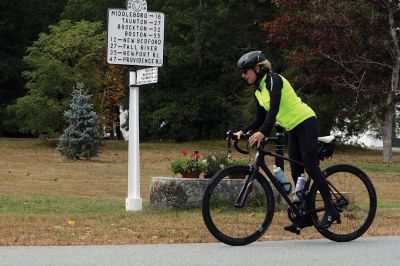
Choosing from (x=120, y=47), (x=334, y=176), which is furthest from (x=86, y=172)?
(x=334, y=176)

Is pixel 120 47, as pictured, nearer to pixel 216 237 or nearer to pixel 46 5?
pixel 216 237

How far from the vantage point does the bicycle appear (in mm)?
7391

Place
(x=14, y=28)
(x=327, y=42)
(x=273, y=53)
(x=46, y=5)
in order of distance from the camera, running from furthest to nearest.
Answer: (x=46, y=5) < (x=14, y=28) < (x=273, y=53) < (x=327, y=42)

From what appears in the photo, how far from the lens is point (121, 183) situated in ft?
66.3

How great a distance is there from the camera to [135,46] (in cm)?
1162

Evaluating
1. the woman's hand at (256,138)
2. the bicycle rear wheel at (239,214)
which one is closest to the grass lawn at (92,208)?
the bicycle rear wheel at (239,214)

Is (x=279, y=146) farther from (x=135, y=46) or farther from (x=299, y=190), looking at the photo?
(x=135, y=46)

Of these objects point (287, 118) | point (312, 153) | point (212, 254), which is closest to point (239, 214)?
point (212, 254)

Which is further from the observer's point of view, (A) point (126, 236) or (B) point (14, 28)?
(B) point (14, 28)

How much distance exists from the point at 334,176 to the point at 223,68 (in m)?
38.8

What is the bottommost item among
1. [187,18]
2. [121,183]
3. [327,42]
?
[121,183]

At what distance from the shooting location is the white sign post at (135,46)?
11.5m

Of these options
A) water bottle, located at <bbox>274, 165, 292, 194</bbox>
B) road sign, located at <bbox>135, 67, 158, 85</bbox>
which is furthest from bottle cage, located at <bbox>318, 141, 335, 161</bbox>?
road sign, located at <bbox>135, 67, 158, 85</bbox>

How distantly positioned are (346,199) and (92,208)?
19.6 ft
